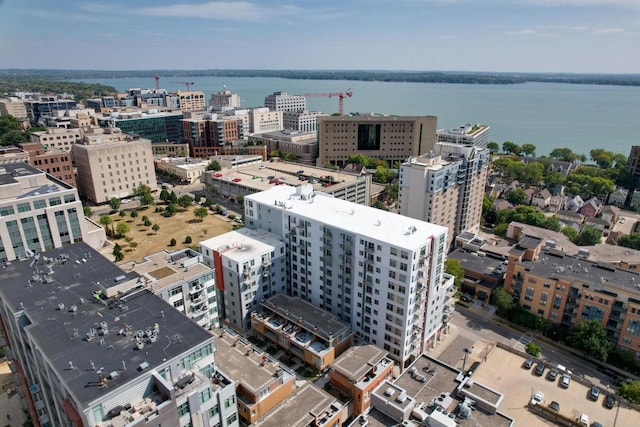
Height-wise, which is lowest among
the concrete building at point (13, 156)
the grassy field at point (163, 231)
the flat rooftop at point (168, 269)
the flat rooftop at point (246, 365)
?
the grassy field at point (163, 231)

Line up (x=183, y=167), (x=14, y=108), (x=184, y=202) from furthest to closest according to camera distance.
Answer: (x=14, y=108) < (x=183, y=167) < (x=184, y=202)

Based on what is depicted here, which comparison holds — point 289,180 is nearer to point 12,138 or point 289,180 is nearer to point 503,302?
point 503,302

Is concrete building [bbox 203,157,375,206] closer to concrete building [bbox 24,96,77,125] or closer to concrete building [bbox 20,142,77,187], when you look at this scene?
concrete building [bbox 20,142,77,187]

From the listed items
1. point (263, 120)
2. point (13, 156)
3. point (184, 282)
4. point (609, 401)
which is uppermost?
point (13, 156)

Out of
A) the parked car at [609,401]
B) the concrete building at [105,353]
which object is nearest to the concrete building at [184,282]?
the concrete building at [105,353]

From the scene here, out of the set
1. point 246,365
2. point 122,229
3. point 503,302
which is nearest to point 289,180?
point 122,229

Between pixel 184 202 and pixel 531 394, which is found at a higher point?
pixel 184 202

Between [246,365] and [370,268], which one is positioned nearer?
[246,365]

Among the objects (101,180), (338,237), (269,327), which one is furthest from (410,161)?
(101,180)

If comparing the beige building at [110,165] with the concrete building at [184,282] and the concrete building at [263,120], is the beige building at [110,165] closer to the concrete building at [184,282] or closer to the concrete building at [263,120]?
the concrete building at [184,282]
